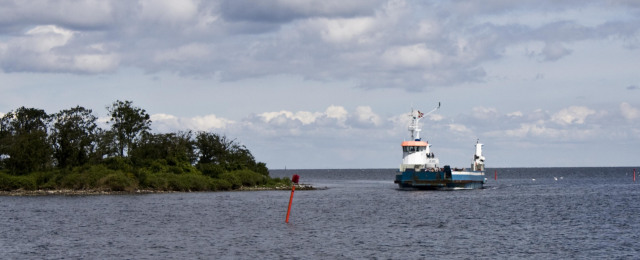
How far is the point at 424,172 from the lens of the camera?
10300 centimetres

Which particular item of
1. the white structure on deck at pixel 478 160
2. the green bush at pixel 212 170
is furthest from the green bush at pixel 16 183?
the white structure on deck at pixel 478 160

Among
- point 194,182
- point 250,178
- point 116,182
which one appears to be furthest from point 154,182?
point 250,178

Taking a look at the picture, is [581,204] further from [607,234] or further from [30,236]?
[30,236]

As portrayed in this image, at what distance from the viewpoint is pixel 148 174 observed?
11000 centimetres

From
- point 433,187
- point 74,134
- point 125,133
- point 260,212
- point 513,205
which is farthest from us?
point 125,133

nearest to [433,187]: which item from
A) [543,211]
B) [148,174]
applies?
[543,211]

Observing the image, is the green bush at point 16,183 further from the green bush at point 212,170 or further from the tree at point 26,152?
the green bush at point 212,170

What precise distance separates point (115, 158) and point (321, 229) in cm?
6613

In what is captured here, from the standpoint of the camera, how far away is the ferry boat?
339ft

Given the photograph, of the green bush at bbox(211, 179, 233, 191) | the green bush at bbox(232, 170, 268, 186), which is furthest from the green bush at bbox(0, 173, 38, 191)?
the green bush at bbox(232, 170, 268, 186)

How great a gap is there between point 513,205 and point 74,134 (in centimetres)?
7346

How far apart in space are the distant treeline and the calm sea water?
20819 millimetres

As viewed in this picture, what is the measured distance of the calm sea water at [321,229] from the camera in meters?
42.5

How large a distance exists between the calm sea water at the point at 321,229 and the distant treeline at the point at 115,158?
20.8 meters
